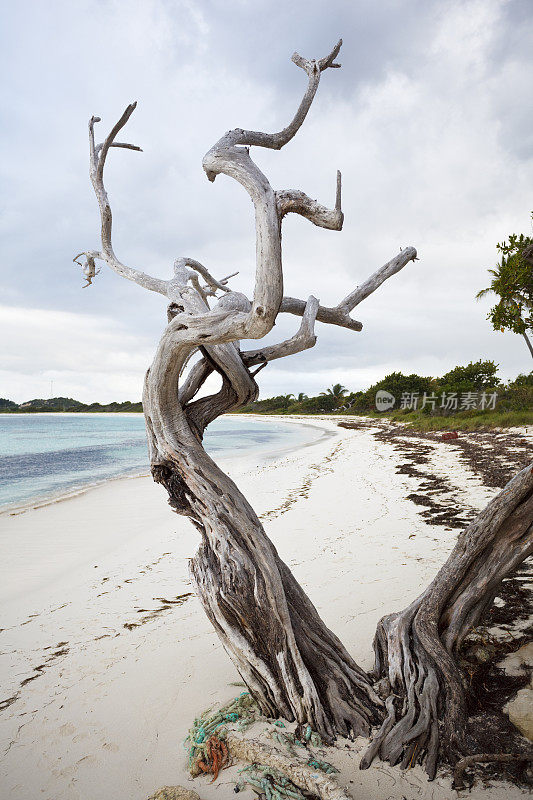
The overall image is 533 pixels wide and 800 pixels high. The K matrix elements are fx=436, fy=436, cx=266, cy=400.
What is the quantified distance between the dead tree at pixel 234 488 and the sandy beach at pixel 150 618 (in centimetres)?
39

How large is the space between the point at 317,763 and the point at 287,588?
85cm

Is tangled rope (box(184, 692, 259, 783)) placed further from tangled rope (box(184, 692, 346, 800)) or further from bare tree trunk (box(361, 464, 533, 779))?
bare tree trunk (box(361, 464, 533, 779))

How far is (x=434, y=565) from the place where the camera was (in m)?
4.81

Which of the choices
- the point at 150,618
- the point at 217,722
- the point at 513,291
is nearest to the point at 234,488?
the point at 217,722

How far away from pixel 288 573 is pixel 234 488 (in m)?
0.64

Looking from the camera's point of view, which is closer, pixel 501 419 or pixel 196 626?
pixel 196 626

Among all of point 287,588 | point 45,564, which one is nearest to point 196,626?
point 287,588

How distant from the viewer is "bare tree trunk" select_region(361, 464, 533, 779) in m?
2.36

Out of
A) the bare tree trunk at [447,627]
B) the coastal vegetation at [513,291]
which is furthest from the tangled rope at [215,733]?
the coastal vegetation at [513,291]

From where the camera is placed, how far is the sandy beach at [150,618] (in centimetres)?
236

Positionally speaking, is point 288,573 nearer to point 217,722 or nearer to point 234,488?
point 234,488

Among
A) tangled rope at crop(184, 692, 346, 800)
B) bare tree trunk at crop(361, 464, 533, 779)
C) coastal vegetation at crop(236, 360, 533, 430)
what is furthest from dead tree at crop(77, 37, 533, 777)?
coastal vegetation at crop(236, 360, 533, 430)

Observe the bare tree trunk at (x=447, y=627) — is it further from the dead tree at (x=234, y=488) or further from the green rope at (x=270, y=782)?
the green rope at (x=270, y=782)

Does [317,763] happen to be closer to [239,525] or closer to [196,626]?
[239,525]
